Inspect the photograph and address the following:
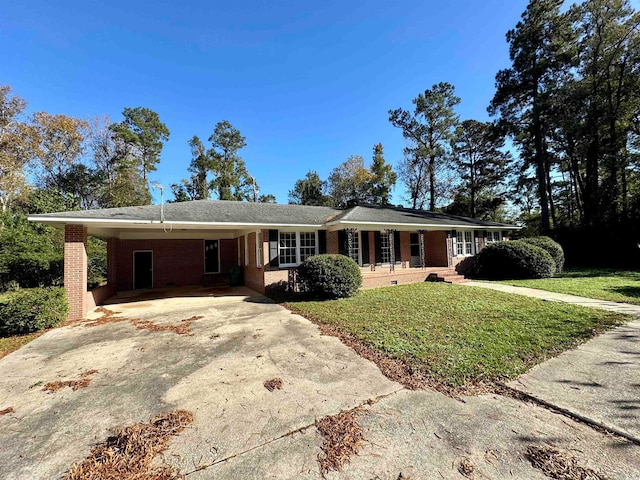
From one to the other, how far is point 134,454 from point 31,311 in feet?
21.6

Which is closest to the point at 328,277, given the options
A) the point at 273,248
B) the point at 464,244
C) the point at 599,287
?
the point at 273,248

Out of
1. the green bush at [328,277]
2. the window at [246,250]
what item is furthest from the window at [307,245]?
the window at [246,250]

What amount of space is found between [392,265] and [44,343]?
1162 cm

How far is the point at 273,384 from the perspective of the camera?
3578 millimetres

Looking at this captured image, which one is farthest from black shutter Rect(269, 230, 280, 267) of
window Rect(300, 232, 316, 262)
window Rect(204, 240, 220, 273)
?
window Rect(204, 240, 220, 273)

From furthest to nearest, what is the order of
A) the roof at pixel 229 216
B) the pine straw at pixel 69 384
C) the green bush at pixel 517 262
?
the green bush at pixel 517 262, the roof at pixel 229 216, the pine straw at pixel 69 384

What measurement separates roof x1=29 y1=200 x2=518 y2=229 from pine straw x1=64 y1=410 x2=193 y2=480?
7243 millimetres

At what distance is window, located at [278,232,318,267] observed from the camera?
11.4 meters

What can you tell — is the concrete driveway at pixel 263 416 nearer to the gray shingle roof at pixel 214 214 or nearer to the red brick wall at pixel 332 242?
the gray shingle roof at pixel 214 214

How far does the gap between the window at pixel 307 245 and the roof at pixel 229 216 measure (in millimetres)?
644

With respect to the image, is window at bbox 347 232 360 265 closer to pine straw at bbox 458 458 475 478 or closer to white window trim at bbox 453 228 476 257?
white window trim at bbox 453 228 476 257

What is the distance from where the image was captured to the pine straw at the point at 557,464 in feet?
6.74

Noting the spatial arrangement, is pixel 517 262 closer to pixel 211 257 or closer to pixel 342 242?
pixel 342 242

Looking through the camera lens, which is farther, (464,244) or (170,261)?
(464,244)
